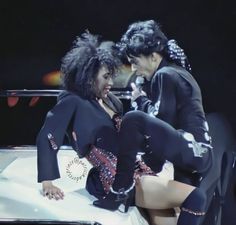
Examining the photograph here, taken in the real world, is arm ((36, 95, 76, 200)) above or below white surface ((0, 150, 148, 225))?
above

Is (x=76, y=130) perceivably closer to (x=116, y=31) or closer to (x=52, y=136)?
(x=52, y=136)

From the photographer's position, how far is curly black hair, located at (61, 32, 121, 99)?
4.58 feet

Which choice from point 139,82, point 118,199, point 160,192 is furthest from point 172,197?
point 139,82

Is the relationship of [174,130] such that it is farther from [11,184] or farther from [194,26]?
[11,184]

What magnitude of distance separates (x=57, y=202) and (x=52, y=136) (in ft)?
0.72

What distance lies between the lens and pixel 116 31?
1440mm

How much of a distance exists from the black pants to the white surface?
0.41 feet

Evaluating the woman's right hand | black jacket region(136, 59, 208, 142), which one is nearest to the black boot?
the woman's right hand

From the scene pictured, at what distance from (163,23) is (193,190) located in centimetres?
56

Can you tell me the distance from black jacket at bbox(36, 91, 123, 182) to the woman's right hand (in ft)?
0.06

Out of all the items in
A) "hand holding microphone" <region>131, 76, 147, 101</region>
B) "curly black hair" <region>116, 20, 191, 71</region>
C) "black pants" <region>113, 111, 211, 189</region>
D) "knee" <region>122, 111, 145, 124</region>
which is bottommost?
"black pants" <region>113, 111, 211, 189</region>

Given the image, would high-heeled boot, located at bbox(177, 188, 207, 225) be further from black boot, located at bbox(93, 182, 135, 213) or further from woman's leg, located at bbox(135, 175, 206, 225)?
black boot, located at bbox(93, 182, 135, 213)

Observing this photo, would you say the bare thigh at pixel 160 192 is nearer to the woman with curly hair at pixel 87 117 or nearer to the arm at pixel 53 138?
the woman with curly hair at pixel 87 117

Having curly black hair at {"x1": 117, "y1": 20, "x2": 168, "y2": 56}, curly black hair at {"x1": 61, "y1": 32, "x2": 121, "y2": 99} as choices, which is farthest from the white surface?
curly black hair at {"x1": 117, "y1": 20, "x2": 168, "y2": 56}
